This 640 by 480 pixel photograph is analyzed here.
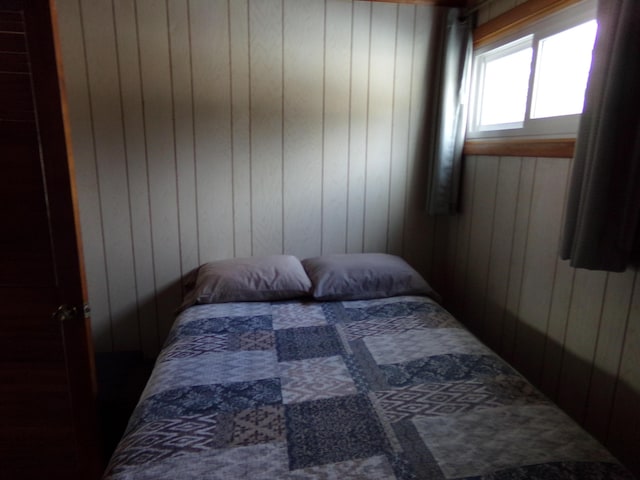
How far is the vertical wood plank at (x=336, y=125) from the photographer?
7.66 ft

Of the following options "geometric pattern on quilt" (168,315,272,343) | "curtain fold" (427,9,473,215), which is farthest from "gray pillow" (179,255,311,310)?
"curtain fold" (427,9,473,215)

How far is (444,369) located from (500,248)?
93 centimetres

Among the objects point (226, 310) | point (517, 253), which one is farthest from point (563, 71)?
point (226, 310)

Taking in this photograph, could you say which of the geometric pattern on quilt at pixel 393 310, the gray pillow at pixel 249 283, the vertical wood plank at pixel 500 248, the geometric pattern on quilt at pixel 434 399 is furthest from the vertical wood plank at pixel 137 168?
the vertical wood plank at pixel 500 248

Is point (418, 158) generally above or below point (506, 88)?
below

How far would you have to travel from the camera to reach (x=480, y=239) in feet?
7.55

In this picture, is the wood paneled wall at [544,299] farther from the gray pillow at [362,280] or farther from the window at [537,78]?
the gray pillow at [362,280]

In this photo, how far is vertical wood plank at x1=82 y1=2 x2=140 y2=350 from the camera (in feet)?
7.06

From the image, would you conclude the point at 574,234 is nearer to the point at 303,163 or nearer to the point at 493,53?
the point at 493,53

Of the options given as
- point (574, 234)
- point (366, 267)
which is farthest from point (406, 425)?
point (366, 267)

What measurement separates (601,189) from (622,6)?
540mm

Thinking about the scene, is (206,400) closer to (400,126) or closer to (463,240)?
(463,240)

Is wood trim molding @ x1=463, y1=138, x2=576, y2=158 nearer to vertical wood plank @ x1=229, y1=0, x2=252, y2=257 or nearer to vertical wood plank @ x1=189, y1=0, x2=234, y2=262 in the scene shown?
vertical wood plank @ x1=229, y1=0, x2=252, y2=257

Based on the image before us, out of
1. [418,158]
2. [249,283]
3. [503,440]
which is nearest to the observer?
[503,440]
